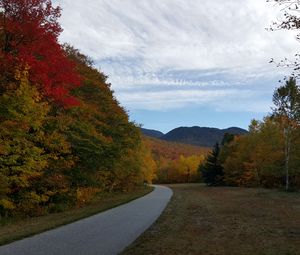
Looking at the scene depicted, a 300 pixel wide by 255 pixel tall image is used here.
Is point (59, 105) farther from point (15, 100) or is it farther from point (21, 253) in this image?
point (21, 253)

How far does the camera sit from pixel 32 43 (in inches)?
874

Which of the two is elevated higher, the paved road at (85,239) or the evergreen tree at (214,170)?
the evergreen tree at (214,170)

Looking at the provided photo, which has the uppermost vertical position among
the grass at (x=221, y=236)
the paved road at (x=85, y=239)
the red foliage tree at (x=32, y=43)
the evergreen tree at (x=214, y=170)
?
the red foliage tree at (x=32, y=43)

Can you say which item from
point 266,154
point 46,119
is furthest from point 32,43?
point 266,154

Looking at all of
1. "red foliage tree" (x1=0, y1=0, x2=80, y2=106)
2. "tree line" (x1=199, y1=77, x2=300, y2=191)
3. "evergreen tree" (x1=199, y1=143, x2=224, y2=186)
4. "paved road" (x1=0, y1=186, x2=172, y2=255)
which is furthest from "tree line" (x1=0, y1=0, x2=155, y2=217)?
"evergreen tree" (x1=199, y1=143, x2=224, y2=186)

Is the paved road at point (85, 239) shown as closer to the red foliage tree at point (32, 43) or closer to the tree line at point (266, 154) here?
the red foliage tree at point (32, 43)

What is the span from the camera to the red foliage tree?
2148 cm

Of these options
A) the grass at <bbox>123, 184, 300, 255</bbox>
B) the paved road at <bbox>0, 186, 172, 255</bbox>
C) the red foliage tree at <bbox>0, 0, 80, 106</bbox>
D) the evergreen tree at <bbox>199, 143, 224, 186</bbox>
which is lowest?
the grass at <bbox>123, 184, 300, 255</bbox>

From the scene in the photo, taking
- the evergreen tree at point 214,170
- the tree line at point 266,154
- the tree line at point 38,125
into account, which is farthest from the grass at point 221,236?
the evergreen tree at point 214,170

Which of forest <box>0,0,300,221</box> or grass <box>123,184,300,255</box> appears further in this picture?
forest <box>0,0,300,221</box>

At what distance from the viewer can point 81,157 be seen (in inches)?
1127

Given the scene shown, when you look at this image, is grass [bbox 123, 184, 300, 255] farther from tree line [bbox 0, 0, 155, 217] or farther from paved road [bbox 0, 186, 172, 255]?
tree line [bbox 0, 0, 155, 217]

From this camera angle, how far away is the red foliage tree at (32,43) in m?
21.5

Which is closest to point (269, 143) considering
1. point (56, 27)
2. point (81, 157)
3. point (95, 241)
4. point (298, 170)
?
point (298, 170)
